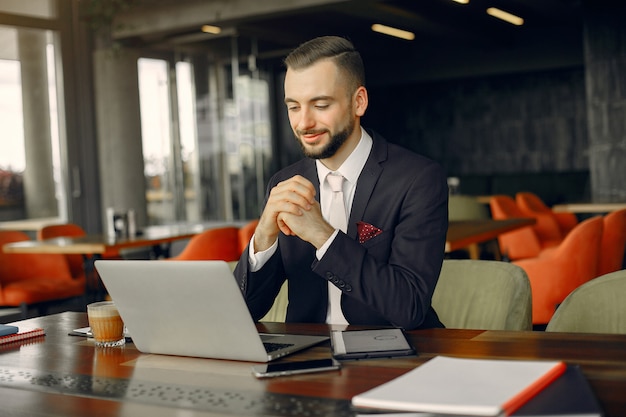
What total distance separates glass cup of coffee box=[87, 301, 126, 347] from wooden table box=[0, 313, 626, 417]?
43 mm

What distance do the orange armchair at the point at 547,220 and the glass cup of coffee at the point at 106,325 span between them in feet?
17.8

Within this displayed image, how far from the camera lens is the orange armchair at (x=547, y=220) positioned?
23.4 feet

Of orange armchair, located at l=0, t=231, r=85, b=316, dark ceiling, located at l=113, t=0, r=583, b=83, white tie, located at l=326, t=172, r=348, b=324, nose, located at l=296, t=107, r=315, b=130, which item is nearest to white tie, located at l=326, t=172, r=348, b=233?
white tie, located at l=326, t=172, r=348, b=324

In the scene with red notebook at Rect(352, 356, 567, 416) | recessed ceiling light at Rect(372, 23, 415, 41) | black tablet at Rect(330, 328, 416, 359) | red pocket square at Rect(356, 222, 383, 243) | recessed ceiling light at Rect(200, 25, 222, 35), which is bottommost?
black tablet at Rect(330, 328, 416, 359)

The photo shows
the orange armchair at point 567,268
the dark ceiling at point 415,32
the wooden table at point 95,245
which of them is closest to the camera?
the orange armchair at point 567,268

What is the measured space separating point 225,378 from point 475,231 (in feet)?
12.0

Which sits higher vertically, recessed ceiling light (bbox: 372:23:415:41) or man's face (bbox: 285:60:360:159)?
recessed ceiling light (bbox: 372:23:415:41)

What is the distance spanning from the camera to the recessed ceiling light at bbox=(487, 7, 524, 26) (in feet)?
34.6

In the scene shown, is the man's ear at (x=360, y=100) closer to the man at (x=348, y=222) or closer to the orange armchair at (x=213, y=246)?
the man at (x=348, y=222)

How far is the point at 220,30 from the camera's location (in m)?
9.65

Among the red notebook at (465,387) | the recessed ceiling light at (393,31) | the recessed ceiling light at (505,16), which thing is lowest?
the red notebook at (465,387)

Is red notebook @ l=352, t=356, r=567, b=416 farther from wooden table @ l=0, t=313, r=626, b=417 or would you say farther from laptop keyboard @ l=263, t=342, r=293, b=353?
laptop keyboard @ l=263, t=342, r=293, b=353

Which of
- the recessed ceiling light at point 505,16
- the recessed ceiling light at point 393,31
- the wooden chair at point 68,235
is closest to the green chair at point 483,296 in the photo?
the wooden chair at point 68,235

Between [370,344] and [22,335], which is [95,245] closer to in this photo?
[22,335]
